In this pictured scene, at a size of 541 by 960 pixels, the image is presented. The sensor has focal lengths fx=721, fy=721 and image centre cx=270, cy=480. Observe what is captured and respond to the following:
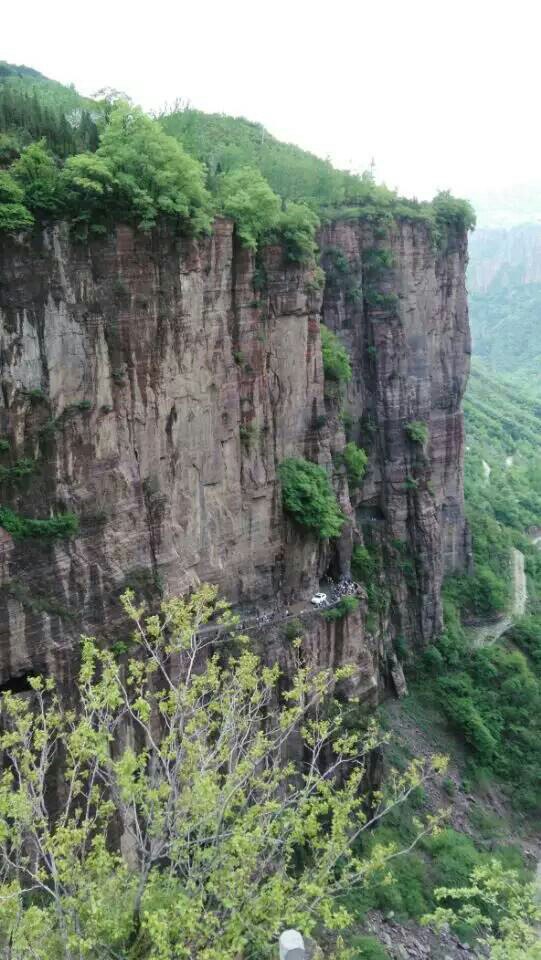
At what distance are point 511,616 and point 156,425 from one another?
2832 centimetres

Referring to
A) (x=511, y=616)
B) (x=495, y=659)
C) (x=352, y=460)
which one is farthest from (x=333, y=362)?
(x=511, y=616)

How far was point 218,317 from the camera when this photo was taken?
2405 centimetres

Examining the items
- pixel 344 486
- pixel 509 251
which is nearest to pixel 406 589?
pixel 344 486

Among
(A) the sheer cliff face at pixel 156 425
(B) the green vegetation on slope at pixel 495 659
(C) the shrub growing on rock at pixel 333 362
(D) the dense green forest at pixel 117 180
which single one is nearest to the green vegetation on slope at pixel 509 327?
(B) the green vegetation on slope at pixel 495 659

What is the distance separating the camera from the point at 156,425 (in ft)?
74.7

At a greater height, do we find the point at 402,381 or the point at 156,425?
the point at 402,381

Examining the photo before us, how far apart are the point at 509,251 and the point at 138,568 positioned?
16406 cm

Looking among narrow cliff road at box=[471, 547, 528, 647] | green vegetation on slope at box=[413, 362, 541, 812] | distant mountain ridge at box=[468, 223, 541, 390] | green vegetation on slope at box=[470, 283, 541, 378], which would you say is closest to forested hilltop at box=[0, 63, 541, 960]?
green vegetation on slope at box=[413, 362, 541, 812]

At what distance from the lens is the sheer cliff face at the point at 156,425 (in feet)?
64.1

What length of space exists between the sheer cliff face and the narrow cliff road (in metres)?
9.09

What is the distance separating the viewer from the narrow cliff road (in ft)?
134

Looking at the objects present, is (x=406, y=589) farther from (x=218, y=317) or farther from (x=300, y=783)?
(x=218, y=317)

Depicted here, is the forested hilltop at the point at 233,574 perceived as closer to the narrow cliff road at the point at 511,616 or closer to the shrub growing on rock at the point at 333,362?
the shrub growing on rock at the point at 333,362

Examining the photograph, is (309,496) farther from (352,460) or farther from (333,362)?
(333,362)
